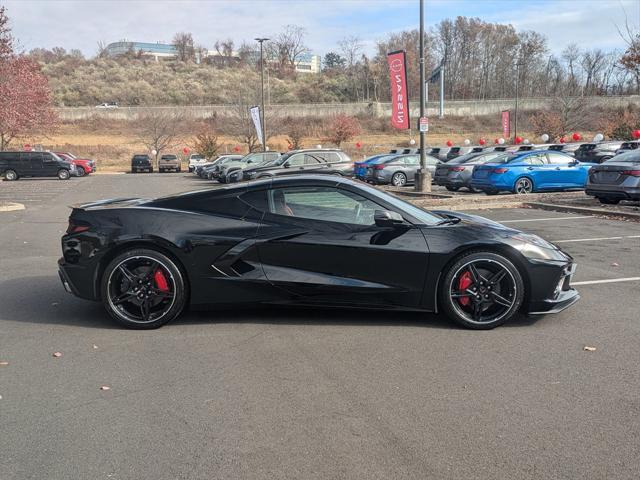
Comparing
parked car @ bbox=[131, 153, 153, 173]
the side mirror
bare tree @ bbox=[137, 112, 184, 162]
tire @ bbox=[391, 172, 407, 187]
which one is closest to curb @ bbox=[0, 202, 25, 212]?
tire @ bbox=[391, 172, 407, 187]

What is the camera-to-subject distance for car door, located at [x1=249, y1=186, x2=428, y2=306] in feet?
17.9

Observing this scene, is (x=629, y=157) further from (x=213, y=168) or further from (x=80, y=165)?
(x=80, y=165)

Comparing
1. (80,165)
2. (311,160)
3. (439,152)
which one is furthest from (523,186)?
(80,165)

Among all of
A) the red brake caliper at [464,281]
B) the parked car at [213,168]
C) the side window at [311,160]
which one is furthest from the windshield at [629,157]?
the parked car at [213,168]

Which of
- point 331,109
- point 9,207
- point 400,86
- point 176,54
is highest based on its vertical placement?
point 176,54

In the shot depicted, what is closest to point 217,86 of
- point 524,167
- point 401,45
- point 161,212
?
point 401,45

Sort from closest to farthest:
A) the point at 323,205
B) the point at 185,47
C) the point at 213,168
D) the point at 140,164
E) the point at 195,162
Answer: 1. the point at 323,205
2. the point at 213,168
3. the point at 195,162
4. the point at 140,164
5. the point at 185,47

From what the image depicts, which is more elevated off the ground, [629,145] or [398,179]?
[629,145]

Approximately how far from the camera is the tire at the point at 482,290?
545 centimetres

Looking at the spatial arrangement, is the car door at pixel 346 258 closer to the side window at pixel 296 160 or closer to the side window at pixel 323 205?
the side window at pixel 323 205

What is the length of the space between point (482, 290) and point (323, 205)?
164 cm

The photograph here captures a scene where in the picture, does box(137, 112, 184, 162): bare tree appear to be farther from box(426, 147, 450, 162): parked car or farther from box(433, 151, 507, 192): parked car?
box(433, 151, 507, 192): parked car

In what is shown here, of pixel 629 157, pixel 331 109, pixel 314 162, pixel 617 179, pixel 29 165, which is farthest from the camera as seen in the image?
pixel 331 109

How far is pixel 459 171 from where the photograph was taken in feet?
70.9
